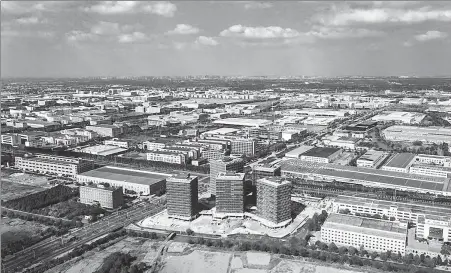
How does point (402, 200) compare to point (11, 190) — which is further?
point (11, 190)

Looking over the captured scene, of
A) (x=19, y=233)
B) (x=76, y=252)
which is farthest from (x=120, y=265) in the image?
(x=19, y=233)

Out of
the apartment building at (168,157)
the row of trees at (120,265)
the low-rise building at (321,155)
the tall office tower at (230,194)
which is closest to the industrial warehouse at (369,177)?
the low-rise building at (321,155)

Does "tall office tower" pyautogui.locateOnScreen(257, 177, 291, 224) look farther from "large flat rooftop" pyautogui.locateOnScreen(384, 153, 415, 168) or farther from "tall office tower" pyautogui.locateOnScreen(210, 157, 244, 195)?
"large flat rooftop" pyautogui.locateOnScreen(384, 153, 415, 168)

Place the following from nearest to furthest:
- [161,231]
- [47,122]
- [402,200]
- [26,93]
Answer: [161,231]
[402,200]
[47,122]
[26,93]

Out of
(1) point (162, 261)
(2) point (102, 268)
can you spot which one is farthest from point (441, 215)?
(2) point (102, 268)

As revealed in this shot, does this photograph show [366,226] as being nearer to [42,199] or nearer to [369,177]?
[369,177]

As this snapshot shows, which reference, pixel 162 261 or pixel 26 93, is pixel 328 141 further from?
pixel 26 93
